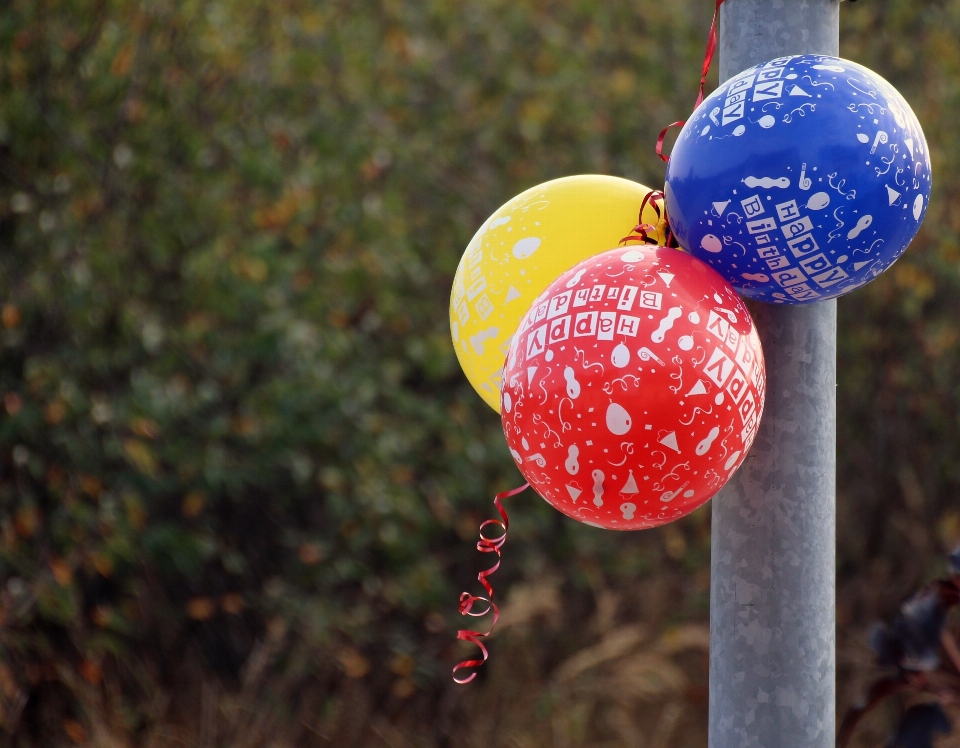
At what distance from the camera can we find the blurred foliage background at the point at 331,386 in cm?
298

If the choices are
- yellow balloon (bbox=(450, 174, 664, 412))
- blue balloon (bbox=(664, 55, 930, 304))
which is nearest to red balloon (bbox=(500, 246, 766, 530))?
blue balloon (bbox=(664, 55, 930, 304))

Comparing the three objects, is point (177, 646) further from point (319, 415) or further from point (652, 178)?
point (652, 178)

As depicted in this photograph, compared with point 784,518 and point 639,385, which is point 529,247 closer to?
point 639,385

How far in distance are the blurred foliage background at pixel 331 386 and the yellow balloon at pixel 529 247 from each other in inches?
67.0

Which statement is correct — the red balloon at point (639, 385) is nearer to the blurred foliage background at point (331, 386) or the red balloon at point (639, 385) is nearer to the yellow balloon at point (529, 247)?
the yellow balloon at point (529, 247)

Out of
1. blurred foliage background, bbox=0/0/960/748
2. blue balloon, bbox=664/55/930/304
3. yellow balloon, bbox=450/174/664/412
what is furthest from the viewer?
blurred foliage background, bbox=0/0/960/748

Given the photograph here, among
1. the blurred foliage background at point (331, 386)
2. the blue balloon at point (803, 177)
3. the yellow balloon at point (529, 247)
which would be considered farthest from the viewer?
the blurred foliage background at point (331, 386)

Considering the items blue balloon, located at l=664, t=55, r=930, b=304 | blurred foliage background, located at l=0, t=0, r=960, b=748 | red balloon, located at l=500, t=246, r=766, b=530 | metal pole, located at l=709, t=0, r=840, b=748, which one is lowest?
blurred foliage background, located at l=0, t=0, r=960, b=748

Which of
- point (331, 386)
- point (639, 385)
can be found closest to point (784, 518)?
point (639, 385)

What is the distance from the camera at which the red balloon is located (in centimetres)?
112

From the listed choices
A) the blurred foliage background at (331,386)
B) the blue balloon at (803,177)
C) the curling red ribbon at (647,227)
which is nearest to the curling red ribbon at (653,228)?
the curling red ribbon at (647,227)

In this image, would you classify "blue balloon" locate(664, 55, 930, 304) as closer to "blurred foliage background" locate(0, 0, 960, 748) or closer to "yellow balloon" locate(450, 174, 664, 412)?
"yellow balloon" locate(450, 174, 664, 412)

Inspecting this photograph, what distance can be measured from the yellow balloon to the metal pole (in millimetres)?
233

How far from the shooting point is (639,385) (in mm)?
1116
